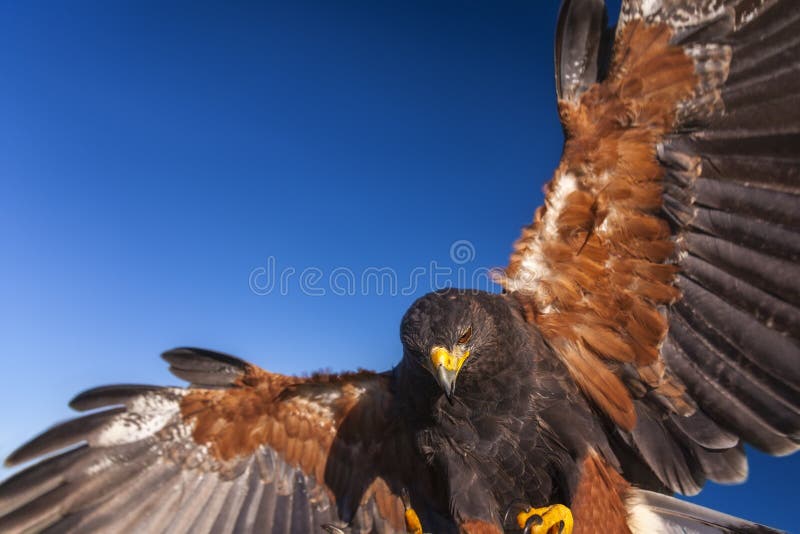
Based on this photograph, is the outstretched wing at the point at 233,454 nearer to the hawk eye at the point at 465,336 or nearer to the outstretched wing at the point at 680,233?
the hawk eye at the point at 465,336

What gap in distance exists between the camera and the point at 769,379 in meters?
4.63

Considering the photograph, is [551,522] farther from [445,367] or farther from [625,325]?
[625,325]

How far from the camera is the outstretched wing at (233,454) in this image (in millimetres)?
5164

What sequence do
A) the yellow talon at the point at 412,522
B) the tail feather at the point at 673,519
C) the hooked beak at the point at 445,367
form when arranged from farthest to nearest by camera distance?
1. the yellow talon at the point at 412,522
2. the tail feather at the point at 673,519
3. the hooked beak at the point at 445,367

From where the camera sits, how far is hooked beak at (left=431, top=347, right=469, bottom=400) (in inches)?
155

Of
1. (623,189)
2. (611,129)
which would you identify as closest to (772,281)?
(623,189)

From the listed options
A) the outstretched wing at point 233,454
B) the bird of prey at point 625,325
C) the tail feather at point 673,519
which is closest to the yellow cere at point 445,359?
the bird of prey at point 625,325

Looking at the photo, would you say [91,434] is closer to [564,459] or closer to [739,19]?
[564,459]

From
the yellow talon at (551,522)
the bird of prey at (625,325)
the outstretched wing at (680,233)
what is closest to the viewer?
the yellow talon at (551,522)

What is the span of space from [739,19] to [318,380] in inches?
174

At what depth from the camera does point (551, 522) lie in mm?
4316

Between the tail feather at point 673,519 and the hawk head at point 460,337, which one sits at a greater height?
the hawk head at point 460,337

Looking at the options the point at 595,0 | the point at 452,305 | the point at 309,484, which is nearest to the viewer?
the point at 452,305

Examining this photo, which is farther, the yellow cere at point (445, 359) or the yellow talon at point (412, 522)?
the yellow talon at point (412, 522)
